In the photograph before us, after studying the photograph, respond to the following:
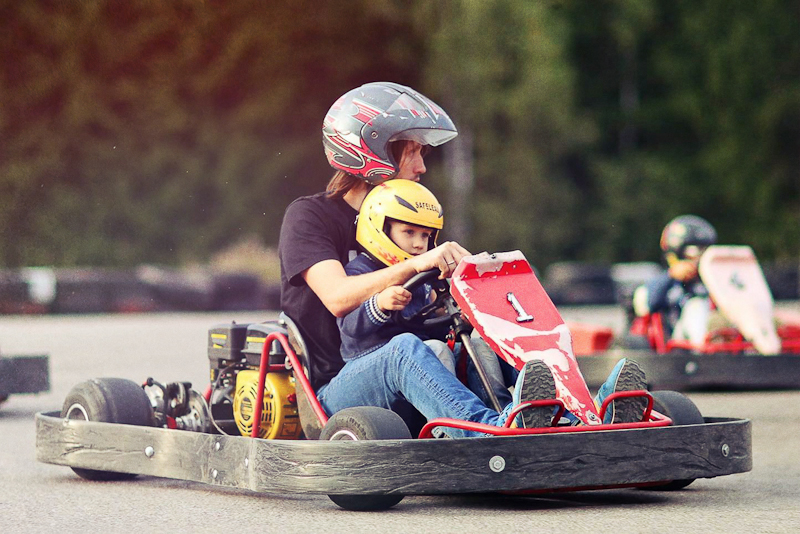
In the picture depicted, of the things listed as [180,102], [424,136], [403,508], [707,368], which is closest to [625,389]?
[403,508]

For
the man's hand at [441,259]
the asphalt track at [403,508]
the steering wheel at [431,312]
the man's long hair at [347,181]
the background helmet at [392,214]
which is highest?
the man's long hair at [347,181]

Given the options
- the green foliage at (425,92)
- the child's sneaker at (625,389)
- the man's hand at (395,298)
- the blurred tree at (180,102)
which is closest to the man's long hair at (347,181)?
the man's hand at (395,298)

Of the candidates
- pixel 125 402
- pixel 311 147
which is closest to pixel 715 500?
pixel 125 402

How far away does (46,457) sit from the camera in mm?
5188

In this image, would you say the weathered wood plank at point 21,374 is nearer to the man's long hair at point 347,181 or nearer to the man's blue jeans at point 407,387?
the man's long hair at point 347,181

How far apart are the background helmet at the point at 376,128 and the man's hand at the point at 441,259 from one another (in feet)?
1.75

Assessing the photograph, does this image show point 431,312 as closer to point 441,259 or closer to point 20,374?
point 441,259

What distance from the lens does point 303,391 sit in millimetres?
4527

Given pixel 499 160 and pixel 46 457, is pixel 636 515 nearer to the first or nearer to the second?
pixel 46 457

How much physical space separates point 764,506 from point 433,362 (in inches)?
44.2

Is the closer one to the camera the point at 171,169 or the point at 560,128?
the point at 560,128

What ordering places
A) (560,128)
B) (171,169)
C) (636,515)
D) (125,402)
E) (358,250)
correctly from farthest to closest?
1. (171,169)
2. (560,128)
3. (125,402)
4. (358,250)
5. (636,515)

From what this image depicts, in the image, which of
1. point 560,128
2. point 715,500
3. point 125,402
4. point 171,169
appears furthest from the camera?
point 171,169

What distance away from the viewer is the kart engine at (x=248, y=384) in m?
4.73
